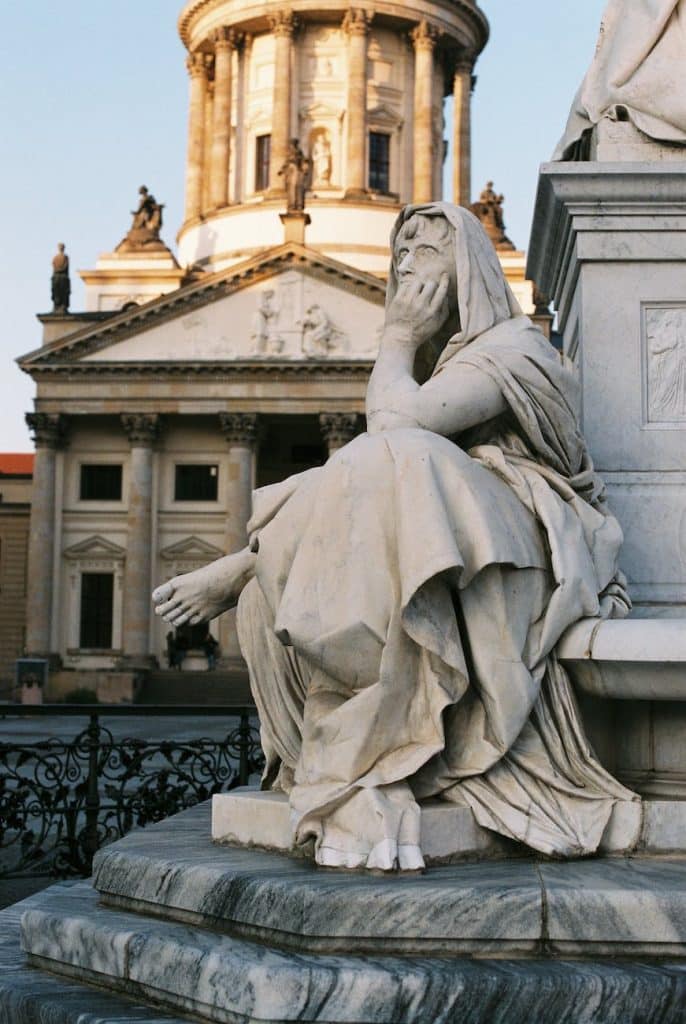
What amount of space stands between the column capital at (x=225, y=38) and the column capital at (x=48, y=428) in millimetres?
17370

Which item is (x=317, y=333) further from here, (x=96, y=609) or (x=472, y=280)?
(x=472, y=280)

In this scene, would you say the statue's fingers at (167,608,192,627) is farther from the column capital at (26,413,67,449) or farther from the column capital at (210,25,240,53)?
the column capital at (210,25,240,53)

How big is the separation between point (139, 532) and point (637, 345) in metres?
40.7

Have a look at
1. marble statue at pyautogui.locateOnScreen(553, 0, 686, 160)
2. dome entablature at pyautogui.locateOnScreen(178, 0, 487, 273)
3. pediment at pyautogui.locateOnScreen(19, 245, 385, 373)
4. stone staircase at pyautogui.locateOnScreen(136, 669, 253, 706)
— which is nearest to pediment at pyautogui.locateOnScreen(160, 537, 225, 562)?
stone staircase at pyautogui.locateOnScreen(136, 669, 253, 706)

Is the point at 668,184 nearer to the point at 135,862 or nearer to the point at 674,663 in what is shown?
the point at 674,663

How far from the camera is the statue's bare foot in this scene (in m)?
3.02

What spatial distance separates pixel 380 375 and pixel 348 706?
81 cm

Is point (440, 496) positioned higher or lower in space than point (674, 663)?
higher

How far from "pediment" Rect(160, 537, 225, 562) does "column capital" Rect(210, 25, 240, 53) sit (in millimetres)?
19848

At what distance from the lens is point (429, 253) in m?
3.16

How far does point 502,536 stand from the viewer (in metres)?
2.62

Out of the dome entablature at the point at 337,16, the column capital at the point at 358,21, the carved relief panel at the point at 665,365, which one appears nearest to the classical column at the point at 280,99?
the dome entablature at the point at 337,16

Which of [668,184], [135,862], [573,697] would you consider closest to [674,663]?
[573,697]

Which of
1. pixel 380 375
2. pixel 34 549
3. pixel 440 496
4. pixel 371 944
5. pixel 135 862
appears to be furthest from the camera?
pixel 34 549
